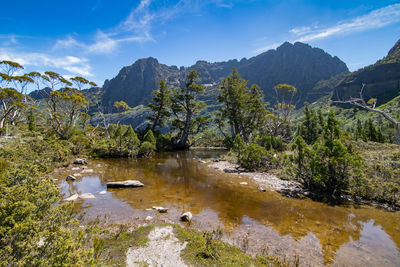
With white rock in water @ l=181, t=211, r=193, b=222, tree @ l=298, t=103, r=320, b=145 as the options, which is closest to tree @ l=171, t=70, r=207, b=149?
tree @ l=298, t=103, r=320, b=145

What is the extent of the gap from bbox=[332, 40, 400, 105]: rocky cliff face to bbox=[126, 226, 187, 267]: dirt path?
6427 inches

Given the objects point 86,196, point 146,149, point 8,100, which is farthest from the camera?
point 146,149

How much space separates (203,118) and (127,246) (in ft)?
108

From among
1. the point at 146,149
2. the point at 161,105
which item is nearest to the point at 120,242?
the point at 146,149

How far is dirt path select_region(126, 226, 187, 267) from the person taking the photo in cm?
461

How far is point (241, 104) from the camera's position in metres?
31.5

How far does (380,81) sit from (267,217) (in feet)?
598

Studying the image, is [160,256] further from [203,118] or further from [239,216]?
[203,118]

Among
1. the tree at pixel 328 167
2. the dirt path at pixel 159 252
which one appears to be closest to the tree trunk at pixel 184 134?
the tree at pixel 328 167

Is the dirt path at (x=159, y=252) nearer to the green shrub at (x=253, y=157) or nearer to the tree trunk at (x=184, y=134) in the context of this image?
the green shrub at (x=253, y=157)

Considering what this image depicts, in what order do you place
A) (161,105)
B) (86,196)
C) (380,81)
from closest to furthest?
(86,196) → (161,105) → (380,81)

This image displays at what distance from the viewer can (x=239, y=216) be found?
7953 mm

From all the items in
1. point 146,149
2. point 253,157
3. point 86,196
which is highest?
point 86,196

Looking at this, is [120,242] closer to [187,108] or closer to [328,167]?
[328,167]
